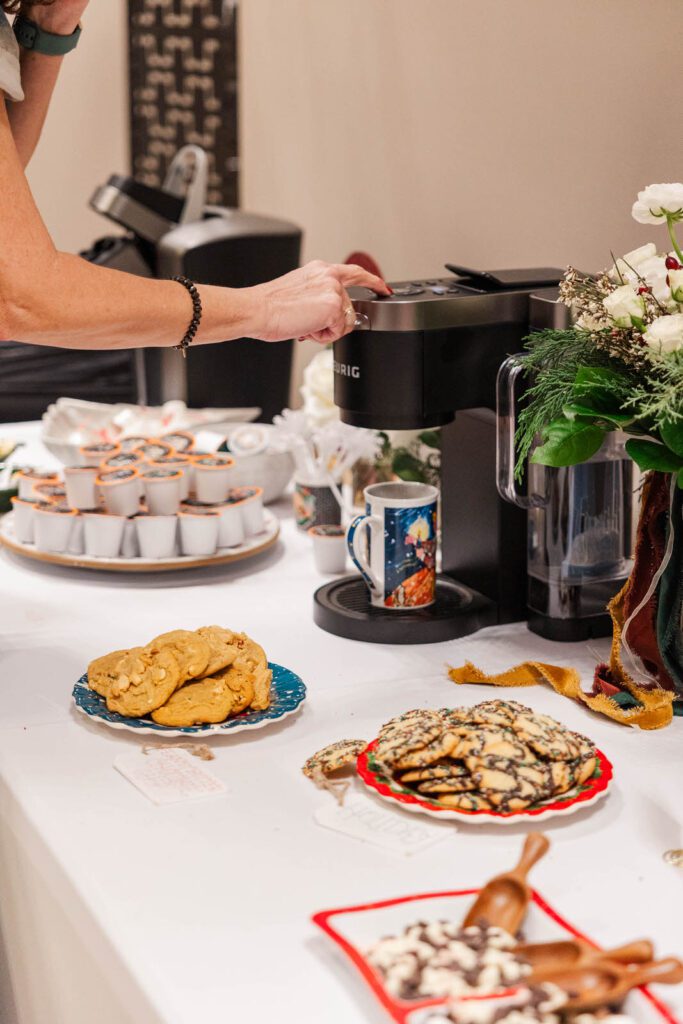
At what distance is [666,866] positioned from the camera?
938 mm

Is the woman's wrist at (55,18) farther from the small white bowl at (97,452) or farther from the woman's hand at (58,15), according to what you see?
the small white bowl at (97,452)

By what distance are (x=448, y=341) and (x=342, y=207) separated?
4.31 ft

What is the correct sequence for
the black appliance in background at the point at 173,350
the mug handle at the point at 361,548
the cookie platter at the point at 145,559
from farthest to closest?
the black appliance in background at the point at 173,350 < the cookie platter at the point at 145,559 < the mug handle at the point at 361,548

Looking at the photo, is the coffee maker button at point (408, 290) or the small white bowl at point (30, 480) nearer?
the coffee maker button at point (408, 290)

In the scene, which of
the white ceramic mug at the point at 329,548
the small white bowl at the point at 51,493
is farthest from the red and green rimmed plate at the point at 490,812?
the small white bowl at the point at 51,493

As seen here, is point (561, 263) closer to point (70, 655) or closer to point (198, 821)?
point (70, 655)

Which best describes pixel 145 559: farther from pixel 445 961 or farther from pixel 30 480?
pixel 445 961

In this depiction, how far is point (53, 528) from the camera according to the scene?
5.49ft

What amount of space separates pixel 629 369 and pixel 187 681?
1.65ft

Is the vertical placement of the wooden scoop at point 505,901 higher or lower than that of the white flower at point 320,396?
lower

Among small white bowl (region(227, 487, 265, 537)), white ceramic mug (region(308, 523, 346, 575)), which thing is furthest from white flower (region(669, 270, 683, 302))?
small white bowl (region(227, 487, 265, 537))

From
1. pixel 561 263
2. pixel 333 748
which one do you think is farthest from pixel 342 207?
pixel 333 748

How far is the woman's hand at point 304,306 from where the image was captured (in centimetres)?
140

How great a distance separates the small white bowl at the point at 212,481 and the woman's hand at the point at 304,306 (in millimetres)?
345
